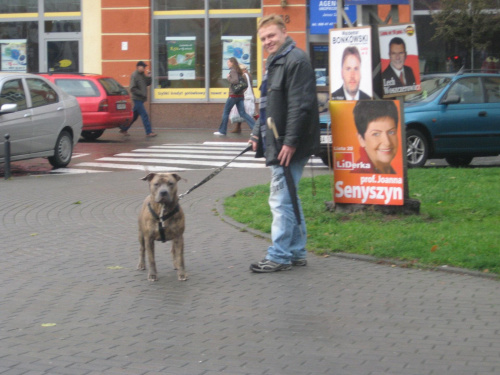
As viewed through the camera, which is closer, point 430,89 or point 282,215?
point 282,215

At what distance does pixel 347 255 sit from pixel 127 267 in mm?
2025

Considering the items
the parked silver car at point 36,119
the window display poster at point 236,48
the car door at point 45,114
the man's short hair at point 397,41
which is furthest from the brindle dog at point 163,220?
the window display poster at point 236,48

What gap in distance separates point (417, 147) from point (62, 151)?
254 inches

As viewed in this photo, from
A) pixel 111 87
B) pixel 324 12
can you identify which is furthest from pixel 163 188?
pixel 324 12

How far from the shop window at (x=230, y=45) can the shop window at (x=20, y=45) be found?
5.94m

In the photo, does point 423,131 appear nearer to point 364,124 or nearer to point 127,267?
point 364,124

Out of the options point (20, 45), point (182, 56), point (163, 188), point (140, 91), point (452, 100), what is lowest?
point (163, 188)

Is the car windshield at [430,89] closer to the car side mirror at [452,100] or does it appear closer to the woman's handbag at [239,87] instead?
the car side mirror at [452,100]

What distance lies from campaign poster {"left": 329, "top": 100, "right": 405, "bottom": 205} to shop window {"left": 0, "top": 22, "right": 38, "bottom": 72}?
65.4 feet

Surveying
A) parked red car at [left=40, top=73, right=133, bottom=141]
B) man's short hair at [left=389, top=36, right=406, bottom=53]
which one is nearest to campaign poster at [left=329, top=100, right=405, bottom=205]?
man's short hair at [left=389, top=36, right=406, bottom=53]

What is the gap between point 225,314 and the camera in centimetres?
595

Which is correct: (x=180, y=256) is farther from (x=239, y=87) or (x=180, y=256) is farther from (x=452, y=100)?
(x=239, y=87)

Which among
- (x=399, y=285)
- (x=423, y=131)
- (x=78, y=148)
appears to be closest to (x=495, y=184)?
(x=423, y=131)

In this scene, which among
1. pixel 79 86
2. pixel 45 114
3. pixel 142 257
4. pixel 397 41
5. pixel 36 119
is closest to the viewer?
pixel 142 257
